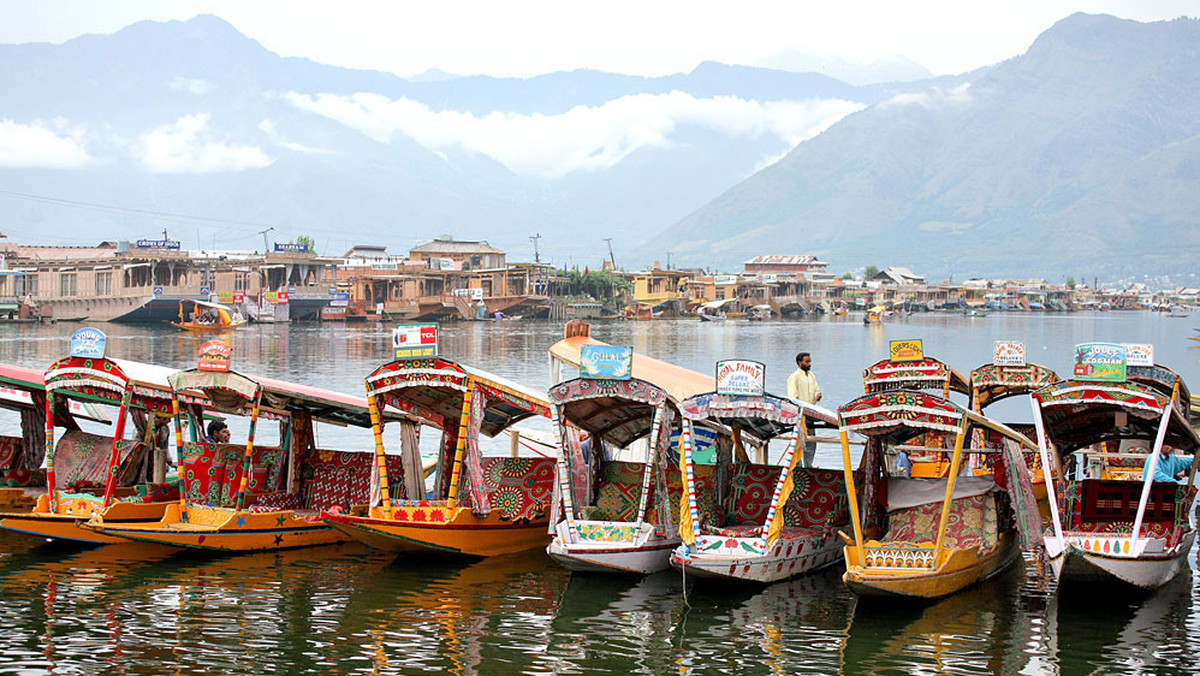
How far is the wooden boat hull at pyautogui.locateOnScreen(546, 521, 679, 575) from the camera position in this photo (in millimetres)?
14203

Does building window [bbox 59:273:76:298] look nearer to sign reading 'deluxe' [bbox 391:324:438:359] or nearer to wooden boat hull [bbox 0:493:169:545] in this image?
wooden boat hull [bbox 0:493:169:545]

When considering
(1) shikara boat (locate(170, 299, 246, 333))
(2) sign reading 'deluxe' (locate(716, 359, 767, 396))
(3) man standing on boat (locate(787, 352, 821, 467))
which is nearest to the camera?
(2) sign reading 'deluxe' (locate(716, 359, 767, 396))

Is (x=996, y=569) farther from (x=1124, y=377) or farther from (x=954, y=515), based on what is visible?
(x=1124, y=377)

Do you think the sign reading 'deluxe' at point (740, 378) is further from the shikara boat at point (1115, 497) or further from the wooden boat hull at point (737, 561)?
the shikara boat at point (1115, 497)

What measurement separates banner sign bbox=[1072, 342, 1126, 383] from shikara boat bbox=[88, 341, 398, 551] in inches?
319

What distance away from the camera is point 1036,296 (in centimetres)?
19262

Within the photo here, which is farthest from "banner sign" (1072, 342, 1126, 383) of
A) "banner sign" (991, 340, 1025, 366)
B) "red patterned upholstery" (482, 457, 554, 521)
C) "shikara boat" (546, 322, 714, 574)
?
"red patterned upholstery" (482, 457, 554, 521)

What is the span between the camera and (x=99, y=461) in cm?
1770

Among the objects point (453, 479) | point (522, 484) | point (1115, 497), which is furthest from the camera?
point (522, 484)

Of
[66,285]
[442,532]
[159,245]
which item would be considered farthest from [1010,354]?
[159,245]

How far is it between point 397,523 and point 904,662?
5.96m

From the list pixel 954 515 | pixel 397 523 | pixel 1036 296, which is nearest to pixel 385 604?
pixel 397 523

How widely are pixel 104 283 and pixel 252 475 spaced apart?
84.5 metres

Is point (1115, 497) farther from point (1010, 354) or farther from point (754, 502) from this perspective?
point (1010, 354)
